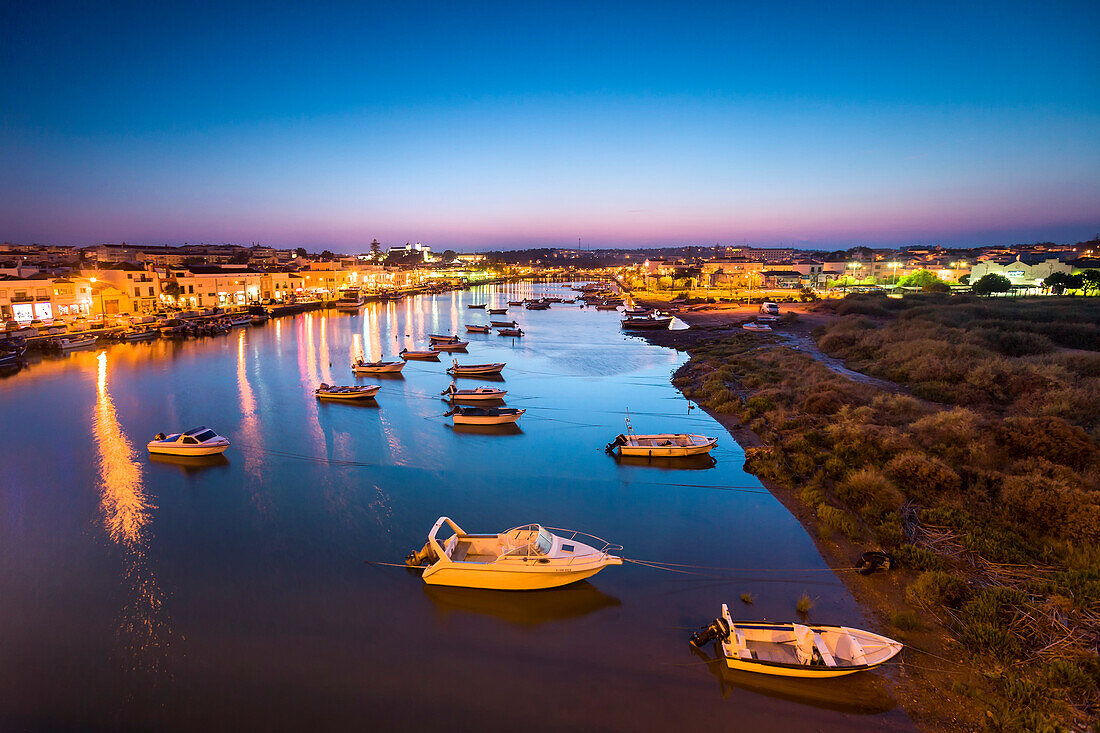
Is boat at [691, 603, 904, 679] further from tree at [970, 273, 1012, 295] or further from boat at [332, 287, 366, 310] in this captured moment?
boat at [332, 287, 366, 310]

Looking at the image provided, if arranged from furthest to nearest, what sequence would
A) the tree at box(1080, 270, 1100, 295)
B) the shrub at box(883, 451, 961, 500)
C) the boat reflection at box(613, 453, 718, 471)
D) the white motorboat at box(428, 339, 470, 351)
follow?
the tree at box(1080, 270, 1100, 295)
the white motorboat at box(428, 339, 470, 351)
the boat reflection at box(613, 453, 718, 471)
the shrub at box(883, 451, 961, 500)

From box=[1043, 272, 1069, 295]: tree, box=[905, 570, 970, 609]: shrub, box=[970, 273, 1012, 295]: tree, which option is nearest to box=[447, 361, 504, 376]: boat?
box=[905, 570, 970, 609]: shrub

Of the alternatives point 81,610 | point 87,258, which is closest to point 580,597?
point 81,610

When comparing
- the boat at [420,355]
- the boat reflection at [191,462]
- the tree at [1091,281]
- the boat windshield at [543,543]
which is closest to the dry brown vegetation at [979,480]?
the boat windshield at [543,543]

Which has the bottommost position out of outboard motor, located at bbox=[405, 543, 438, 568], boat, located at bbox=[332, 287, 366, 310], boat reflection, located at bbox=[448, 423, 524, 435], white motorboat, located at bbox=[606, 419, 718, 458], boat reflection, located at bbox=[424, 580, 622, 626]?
boat reflection, located at bbox=[424, 580, 622, 626]

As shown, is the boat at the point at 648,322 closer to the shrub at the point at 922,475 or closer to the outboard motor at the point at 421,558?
the shrub at the point at 922,475

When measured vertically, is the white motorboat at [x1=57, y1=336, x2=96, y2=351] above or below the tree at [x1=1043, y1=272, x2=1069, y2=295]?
below

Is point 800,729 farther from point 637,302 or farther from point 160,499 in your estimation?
point 637,302
